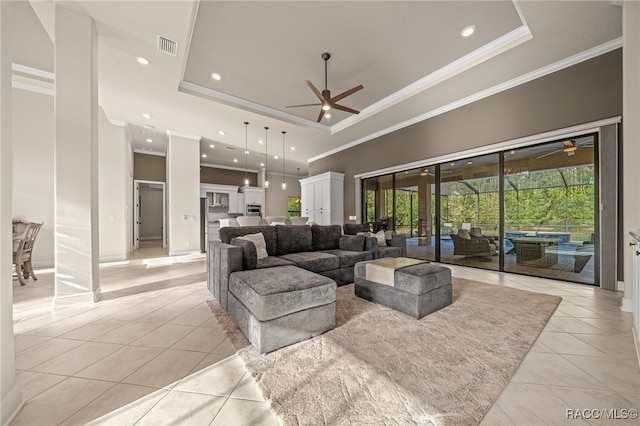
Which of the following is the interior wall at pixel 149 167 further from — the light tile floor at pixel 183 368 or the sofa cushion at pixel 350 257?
the sofa cushion at pixel 350 257

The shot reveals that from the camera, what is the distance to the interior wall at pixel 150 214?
33.0 feet

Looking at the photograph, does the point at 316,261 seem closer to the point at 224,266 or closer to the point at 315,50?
the point at 224,266

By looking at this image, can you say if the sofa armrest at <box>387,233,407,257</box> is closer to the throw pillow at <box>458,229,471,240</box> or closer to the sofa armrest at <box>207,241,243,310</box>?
the throw pillow at <box>458,229,471,240</box>

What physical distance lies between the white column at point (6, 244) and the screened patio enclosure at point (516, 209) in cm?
563

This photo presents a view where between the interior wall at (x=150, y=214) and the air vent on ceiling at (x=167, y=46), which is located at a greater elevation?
the air vent on ceiling at (x=167, y=46)

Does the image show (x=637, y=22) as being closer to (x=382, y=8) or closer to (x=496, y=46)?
(x=496, y=46)

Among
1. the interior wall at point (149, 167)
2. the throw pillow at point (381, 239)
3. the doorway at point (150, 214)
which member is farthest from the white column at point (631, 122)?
the doorway at point (150, 214)

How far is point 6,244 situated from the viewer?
3.93 feet

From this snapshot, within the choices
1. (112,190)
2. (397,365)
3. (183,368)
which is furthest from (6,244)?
(112,190)

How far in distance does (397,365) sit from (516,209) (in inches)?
154

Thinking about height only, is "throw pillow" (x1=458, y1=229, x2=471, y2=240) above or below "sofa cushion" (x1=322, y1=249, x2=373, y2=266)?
above

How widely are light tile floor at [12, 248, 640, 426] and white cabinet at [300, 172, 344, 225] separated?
16.1ft

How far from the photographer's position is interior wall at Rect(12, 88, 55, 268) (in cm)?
431

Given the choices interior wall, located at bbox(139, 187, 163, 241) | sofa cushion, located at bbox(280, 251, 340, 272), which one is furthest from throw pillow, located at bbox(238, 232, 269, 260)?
interior wall, located at bbox(139, 187, 163, 241)
